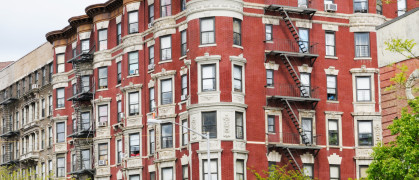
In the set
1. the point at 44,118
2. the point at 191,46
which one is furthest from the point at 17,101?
the point at 191,46

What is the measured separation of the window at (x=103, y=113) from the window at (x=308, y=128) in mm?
18334

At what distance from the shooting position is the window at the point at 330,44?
231 ft

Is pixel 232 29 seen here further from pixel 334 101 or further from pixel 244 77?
pixel 334 101

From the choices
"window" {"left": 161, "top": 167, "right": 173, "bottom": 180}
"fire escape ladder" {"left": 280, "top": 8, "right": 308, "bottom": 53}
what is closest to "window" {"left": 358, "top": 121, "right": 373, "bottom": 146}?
"fire escape ladder" {"left": 280, "top": 8, "right": 308, "bottom": 53}

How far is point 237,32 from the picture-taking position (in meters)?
66.3

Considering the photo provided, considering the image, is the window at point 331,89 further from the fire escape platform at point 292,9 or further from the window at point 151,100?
A: the window at point 151,100

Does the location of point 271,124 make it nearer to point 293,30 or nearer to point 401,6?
point 293,30

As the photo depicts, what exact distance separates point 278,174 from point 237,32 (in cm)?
1075

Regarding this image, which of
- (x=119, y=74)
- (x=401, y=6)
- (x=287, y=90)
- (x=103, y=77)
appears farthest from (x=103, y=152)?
(x=401, y=6)

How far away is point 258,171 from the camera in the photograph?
65125 millimetres

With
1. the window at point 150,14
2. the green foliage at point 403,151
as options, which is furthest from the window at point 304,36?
the green foliage at point 403,151

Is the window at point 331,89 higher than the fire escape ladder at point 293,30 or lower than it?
lower

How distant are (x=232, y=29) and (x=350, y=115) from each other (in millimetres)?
11721

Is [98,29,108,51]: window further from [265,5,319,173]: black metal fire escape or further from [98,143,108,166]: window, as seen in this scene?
[265,5,319,173]: black metal fire escape
